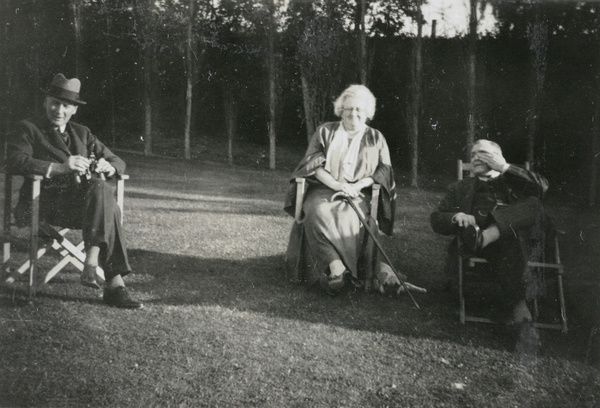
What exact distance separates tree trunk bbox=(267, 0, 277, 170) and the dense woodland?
0.01 m

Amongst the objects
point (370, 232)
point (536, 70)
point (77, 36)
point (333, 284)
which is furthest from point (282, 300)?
point (536, 70)

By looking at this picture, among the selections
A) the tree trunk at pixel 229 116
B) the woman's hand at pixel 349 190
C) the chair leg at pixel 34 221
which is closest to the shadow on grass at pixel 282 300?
the chair leg at pixel 34 221

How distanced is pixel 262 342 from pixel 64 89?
2.25 meters

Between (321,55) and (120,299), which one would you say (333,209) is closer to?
(321,55)

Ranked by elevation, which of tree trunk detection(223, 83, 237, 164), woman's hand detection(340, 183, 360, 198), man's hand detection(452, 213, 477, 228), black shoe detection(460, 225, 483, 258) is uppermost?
tree trunk detection(223, 83, 237, 164)

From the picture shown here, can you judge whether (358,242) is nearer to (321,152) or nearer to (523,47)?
(321,152)

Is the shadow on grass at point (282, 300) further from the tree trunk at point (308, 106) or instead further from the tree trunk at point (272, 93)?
the tree trunk at point (272, 93)

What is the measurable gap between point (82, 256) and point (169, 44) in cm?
185

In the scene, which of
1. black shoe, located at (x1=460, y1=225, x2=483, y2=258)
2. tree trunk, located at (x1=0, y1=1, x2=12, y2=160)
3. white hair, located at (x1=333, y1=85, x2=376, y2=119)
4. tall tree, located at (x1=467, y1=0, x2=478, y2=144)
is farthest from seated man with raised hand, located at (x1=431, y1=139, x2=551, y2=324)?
tree trunk, located at (x1=0, y1=1, x2=12, y2=160)

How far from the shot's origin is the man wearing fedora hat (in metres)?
3.24

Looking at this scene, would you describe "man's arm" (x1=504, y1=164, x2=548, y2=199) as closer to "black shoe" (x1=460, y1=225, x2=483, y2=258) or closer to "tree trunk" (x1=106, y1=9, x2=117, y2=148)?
"black shoe" (x1=460, y1=225, x2=483, y2=258)

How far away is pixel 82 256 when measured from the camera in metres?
3.55

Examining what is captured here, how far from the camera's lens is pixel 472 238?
334cm

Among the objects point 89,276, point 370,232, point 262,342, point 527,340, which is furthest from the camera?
point 370,232
